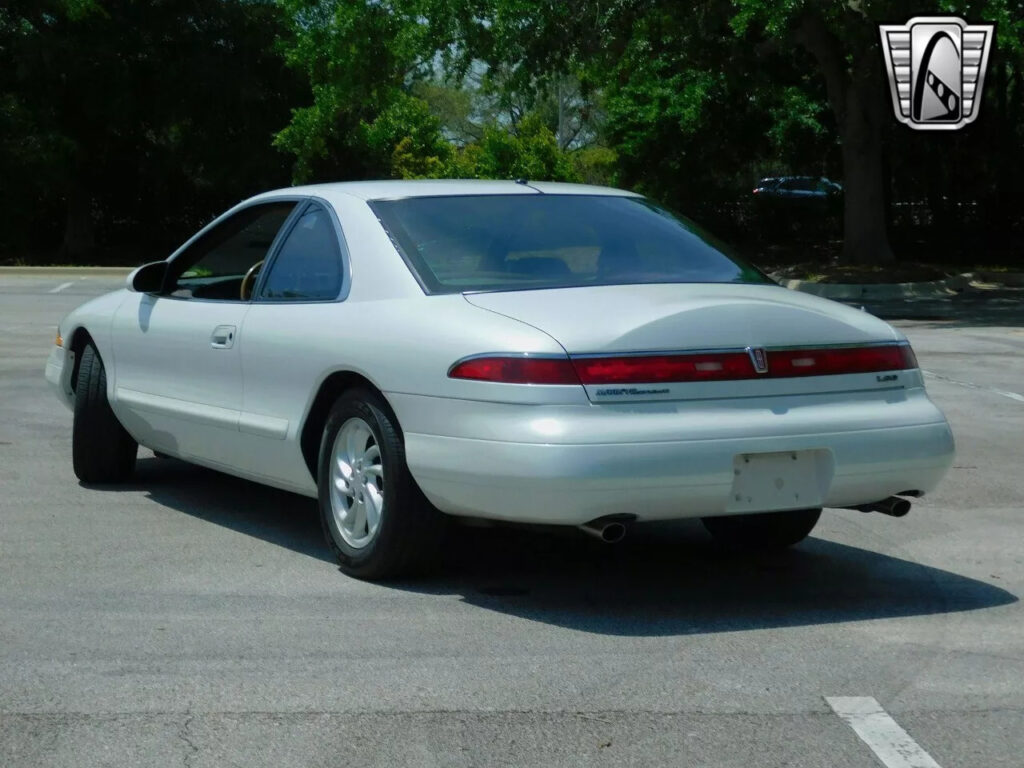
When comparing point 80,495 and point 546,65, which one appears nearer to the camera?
point 80,495

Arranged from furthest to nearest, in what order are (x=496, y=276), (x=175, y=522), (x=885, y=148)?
(x=885, y=148), (x=175, y=522), (x=496, y=276)

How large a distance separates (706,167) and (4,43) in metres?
15.1

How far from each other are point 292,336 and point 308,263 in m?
0.39

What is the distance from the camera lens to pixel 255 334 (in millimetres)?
6762

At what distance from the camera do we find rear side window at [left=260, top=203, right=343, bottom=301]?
21.4 ft

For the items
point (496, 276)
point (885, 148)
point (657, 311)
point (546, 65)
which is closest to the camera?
point (657, 311)

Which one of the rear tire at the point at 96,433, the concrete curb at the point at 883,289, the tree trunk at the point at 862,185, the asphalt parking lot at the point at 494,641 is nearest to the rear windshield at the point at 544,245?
the asphalt parking lot at the point at 494,641

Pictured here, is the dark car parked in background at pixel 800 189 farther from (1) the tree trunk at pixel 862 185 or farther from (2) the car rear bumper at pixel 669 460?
(2) the car rear bumper at pixel 669 460

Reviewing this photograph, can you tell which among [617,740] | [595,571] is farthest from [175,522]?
[617,740]

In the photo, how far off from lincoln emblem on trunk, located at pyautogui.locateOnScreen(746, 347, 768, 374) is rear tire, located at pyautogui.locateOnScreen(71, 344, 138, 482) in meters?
3.66

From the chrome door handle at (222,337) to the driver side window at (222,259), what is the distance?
37 cm

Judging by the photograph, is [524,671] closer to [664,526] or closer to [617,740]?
[617,740]

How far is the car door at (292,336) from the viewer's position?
6348 millimetres

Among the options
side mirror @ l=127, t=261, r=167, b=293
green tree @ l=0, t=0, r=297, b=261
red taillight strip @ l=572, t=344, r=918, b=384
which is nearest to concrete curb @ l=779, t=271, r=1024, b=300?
green tree @ l=0, t=0, r=297, b=261
